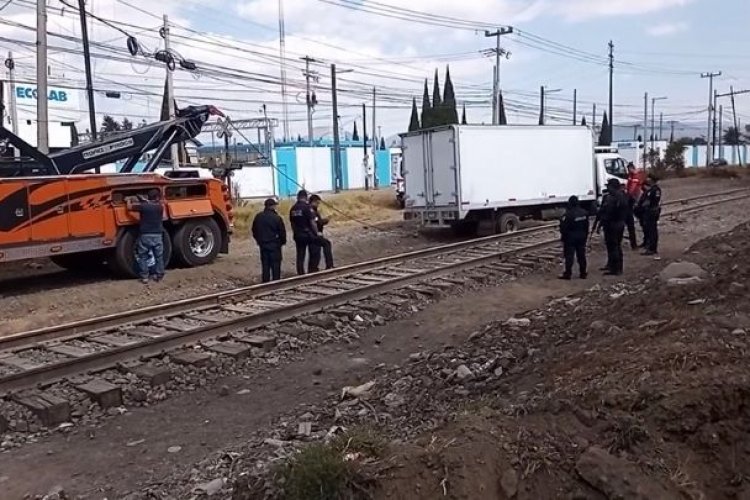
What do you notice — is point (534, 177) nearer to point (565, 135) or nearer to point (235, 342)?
point (565, 135)

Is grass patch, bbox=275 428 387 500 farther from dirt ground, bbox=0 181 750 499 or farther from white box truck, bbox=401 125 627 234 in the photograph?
white box truck, bbox=401 125 627 234

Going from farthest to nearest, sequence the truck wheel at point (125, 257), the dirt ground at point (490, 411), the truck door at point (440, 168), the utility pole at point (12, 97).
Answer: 1. the utility pole at point (12, 97)
2. the truck door at point (440, 168)
3. the truck wheel at point (125, 257)
4. the dirt ground at point (490, 411)

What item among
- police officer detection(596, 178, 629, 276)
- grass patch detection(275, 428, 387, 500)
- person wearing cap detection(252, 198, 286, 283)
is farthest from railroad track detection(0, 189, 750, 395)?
grass patch detection(275, 428, 387, 500)

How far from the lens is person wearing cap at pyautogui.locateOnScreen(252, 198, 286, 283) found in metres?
13.5

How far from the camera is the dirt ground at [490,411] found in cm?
407

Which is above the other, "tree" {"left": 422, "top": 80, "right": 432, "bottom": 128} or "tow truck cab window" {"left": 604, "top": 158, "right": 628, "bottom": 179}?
"tree" {"left": 422, "top": 80, "right": 432, "bottom": 128}

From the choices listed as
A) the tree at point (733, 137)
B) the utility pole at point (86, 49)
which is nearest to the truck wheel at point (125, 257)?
the utility pole at point (86, 49)

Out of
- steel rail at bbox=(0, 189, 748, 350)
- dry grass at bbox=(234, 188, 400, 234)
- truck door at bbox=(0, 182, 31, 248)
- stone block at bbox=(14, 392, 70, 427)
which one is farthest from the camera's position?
dry grass at bbox=(234, 188, 400, 234)

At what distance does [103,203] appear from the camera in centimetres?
1447

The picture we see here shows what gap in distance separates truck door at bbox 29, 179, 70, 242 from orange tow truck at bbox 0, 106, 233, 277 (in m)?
0.02

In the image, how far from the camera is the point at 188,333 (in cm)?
932

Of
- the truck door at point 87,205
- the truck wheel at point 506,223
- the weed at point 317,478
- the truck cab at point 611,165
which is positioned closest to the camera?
the weed at point 317,478

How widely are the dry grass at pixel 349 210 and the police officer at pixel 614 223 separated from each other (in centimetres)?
1381

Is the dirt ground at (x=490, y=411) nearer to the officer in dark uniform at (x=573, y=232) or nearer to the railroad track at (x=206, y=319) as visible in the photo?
the railroad track at (x=206, y=319)
